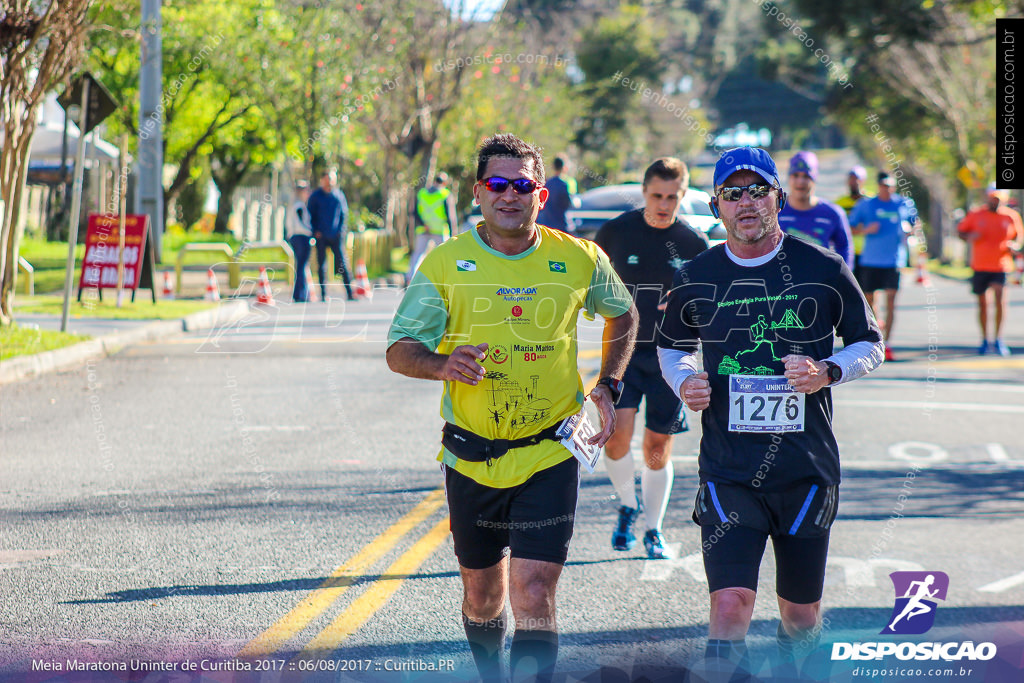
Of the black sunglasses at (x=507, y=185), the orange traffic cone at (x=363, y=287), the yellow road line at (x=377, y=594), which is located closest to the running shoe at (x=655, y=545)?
the yellow road line at (x=377, y=594)

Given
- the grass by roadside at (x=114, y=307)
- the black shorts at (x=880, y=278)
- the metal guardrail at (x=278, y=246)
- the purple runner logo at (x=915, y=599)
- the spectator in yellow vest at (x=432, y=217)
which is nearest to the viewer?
the purple runner logo at (x=915, y=599)

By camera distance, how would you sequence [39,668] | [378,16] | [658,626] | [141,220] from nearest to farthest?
[39,668]
[658,626]
[141,220]
[378,16]

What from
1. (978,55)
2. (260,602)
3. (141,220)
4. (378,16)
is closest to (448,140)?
(378,16)

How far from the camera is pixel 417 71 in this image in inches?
1253

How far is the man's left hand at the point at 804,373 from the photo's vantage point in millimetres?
3959

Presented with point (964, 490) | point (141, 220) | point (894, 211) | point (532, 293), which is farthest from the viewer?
point (141, 220)

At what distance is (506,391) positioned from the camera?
414cm

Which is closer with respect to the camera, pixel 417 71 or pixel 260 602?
pixel 260 602

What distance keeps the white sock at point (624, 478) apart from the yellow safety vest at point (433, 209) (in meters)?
15.1

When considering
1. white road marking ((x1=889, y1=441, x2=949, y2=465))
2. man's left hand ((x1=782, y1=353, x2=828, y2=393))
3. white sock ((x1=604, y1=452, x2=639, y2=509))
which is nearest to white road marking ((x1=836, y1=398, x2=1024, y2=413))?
white road marking ((x1=889, y1=441, x2=949, y2=465))

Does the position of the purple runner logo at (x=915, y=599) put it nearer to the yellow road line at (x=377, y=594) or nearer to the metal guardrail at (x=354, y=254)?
the yellow road line at (x=377, y=594)

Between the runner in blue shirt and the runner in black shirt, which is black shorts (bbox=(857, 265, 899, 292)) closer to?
the runner in blue shirt

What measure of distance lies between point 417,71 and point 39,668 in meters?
28.5

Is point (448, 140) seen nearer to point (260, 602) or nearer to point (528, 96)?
point (528, 96)
